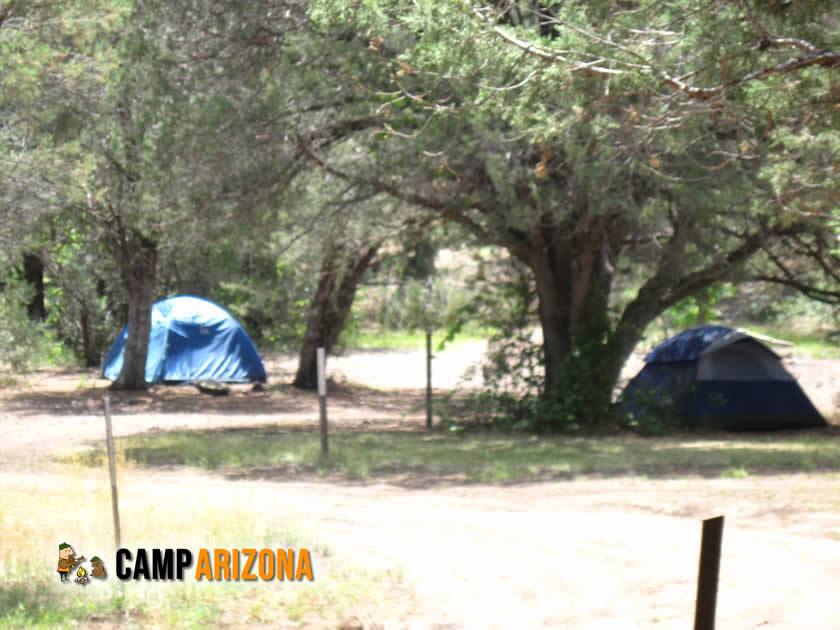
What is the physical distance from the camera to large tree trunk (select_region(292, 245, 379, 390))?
2225cm

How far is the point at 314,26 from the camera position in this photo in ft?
39.1

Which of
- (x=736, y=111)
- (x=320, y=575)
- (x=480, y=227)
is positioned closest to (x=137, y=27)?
(x=480, y=227)

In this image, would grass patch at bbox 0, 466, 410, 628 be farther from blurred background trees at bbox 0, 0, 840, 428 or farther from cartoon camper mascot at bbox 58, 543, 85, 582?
blurred background trees at bbox 0, 0, 840, 428

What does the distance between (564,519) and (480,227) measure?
677cm

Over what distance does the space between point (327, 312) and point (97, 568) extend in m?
17.1

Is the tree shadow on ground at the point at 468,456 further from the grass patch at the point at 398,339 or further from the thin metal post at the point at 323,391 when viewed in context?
the grass patch at the point at 398,339

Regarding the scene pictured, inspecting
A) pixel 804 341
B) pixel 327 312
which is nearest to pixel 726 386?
pixel 327 312

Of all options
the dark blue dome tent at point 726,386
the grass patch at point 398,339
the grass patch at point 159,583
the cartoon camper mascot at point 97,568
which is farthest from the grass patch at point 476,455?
the grass patch at point 398,339

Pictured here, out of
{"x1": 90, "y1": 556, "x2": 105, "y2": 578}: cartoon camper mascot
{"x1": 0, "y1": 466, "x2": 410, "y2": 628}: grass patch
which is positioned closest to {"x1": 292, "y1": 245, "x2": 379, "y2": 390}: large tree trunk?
{"x1": 0, "y1": 466, "x2": 410, "y2": 628}: grass patch

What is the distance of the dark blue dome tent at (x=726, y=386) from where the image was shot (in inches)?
675

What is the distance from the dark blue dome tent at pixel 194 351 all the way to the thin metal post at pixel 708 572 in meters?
20.7

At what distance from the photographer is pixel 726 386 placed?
1725cm

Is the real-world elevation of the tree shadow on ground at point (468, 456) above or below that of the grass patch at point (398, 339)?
below

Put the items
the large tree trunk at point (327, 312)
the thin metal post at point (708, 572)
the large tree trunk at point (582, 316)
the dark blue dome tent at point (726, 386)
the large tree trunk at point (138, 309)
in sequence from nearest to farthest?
the thin metal post at point (708, 572)
the large tree trunk at point (582, 316)
the dark blue dome tent at point (726, 386)
the large tree trunk at point (138, 309)
the large tree trunk at point (327, 312)
